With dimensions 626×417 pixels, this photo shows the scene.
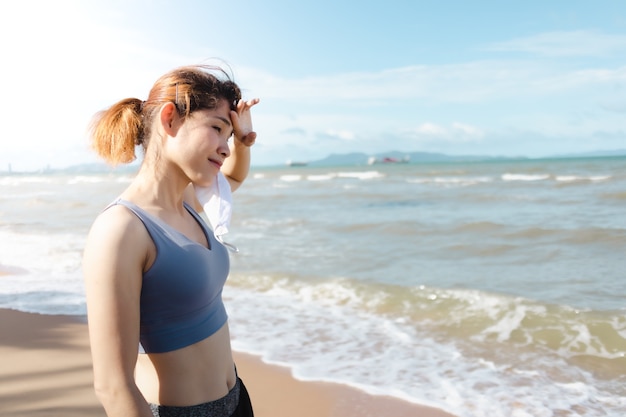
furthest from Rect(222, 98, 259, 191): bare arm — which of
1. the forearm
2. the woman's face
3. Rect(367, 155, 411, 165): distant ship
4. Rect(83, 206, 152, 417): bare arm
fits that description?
Rect(367, 155, 411, 165): distant ship

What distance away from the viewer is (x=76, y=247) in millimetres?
11242

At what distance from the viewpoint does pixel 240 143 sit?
2125mm

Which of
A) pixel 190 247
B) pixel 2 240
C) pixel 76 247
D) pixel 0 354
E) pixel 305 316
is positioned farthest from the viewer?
pixel 2 240

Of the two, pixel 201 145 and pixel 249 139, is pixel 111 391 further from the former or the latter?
pixel 249 139

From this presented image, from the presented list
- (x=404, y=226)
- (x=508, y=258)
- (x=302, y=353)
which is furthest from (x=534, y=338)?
(x=404, y=226)

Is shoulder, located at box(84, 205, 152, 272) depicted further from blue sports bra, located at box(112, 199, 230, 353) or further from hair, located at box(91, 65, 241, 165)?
hair, located at box(91, 65, 241, 165)

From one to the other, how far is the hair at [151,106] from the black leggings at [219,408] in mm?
791

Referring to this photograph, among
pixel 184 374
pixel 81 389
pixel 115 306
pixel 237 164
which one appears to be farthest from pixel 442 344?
pixel 115 306

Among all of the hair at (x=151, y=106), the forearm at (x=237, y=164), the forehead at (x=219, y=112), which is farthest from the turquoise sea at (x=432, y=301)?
the forehead at (x=219, y=112)

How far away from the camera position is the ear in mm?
1677

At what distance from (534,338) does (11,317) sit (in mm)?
5277

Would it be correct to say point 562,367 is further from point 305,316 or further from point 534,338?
point 305,316

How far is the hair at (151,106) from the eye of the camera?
5.57 feet

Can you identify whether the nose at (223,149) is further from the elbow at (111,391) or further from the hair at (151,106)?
the elbow at (111,391)
